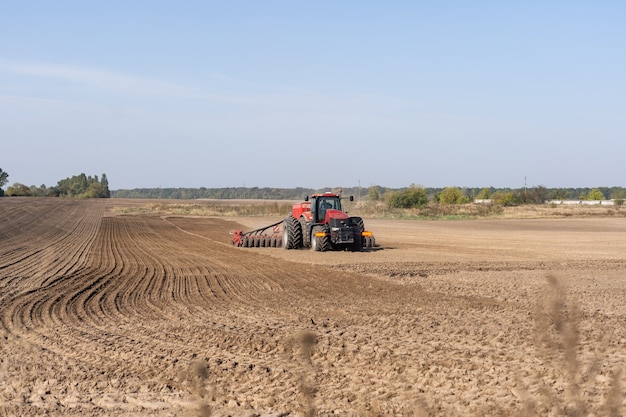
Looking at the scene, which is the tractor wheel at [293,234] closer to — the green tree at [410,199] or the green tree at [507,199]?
the green tree at [410,199]

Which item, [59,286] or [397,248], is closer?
[59,286]

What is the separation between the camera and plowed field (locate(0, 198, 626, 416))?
6340mm

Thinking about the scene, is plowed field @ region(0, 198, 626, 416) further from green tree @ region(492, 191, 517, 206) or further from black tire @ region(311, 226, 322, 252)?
green tree @ region(492, 191, 517, 206)

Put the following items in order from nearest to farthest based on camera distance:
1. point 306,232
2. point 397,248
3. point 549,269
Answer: point 549,269
point 306,232
point 397,248

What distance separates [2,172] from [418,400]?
512 ft

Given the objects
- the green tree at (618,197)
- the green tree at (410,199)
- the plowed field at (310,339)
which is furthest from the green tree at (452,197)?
the plowed field at (310,339)

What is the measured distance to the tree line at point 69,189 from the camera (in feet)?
479

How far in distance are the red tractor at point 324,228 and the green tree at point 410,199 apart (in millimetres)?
61275

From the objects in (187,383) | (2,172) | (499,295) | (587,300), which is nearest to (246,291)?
Answer: (499,295)

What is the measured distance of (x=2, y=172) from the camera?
14875 centimetres

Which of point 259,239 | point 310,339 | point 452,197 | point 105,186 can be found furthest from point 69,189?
point 310,339

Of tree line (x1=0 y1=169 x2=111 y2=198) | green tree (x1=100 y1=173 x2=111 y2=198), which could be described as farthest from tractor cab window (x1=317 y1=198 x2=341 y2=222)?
green tree (x1=100 y1=173 x2=111 y2=198)

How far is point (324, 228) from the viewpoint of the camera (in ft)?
78.3

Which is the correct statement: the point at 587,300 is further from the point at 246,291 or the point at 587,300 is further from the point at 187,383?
the point at 187,383
